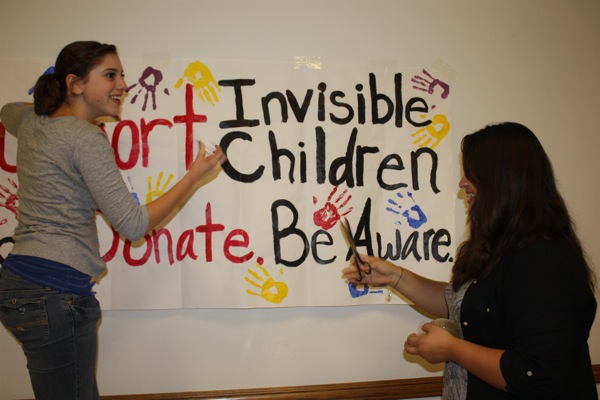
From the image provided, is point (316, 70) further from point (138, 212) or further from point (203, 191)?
point (138, 212)

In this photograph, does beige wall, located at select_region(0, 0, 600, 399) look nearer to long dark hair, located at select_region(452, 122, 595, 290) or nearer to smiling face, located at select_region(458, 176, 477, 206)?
smiling face, located at select_region(458, 176, 477, 206)

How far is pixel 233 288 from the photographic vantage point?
1.38 meters

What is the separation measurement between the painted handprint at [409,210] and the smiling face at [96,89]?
936 mm

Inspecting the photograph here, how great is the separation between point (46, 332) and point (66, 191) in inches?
12.4

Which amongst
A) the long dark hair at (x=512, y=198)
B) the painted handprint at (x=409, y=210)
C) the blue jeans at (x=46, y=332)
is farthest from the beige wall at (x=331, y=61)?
the long dark hair at (x=512, y=198)

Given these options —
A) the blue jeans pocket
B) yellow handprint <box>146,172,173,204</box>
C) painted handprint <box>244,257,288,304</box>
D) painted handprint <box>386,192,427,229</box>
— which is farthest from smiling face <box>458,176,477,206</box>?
the blue jeans pocket

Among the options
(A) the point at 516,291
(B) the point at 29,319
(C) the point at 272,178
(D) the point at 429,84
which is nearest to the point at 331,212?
(C) the point at 272,178

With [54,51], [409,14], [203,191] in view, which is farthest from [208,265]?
[409,14]

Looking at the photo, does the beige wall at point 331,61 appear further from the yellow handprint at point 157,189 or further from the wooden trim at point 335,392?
the yellow handprint at point 157,189

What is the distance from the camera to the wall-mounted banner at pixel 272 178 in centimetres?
136

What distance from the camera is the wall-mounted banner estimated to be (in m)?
1.36

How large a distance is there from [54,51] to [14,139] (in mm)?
315

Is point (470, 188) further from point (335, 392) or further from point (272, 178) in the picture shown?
point (335, 392)

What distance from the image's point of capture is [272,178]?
140cm
